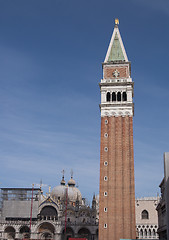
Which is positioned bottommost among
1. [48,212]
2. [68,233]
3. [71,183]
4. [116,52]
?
[68,233]

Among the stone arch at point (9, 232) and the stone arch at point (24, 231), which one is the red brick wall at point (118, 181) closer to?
the stone arch at point (24, 231)

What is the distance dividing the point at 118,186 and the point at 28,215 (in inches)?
1312

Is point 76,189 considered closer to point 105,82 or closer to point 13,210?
point 13,210

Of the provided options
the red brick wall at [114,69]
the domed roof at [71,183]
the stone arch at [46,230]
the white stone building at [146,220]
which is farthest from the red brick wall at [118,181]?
the domed roof at [71,183]

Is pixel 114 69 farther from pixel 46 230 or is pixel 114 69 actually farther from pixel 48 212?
pixel 46 230

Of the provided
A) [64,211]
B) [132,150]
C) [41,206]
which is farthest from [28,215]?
[132,150]

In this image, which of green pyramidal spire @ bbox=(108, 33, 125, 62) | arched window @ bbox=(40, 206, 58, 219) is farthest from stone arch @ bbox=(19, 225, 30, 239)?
green pyramidal spire @ bbox=(108, 33, 125, 62)

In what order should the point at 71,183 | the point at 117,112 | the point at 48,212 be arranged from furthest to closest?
the point at 71,183 → the point at 48,212 → the point at 117,112

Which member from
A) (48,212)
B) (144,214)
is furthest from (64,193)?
(144,214)

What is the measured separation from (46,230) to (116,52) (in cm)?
4940

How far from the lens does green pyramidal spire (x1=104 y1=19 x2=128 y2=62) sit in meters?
72.8

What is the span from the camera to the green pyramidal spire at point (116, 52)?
7288 centimetres

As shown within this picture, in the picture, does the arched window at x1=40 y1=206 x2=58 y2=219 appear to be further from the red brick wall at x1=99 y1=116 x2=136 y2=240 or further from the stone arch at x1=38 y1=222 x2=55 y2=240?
the red brick wall at x1=99 y1=116 x2=136 y2=240

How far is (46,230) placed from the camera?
263ft
